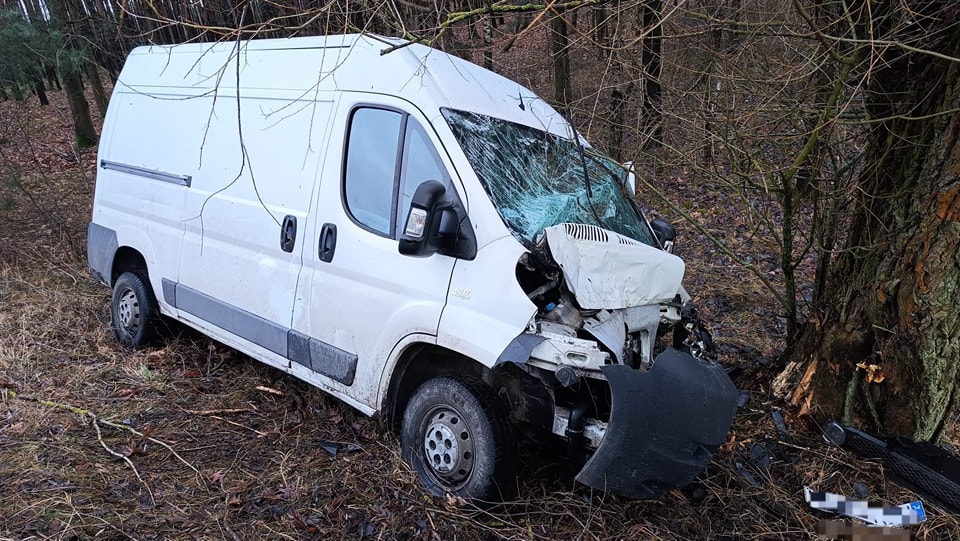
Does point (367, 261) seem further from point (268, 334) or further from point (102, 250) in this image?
point (102, 250)

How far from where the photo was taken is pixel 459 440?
9.99 ft

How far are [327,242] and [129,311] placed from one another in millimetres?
2553

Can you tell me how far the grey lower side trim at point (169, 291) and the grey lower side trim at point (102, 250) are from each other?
76 centimetres

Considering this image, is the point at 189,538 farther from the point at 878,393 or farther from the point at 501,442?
the point at 878,393

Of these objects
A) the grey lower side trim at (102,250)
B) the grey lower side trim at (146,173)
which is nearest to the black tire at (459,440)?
the grey lower side trim at (146,173)

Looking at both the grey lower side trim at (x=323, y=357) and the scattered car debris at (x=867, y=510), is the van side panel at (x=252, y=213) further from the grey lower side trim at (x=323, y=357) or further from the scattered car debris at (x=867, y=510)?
the scattered car debris at (x=867, y=510)

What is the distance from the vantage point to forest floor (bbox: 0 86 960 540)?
9.60 ft

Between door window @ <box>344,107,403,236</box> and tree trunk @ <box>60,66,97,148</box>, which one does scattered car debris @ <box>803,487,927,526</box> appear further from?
tree trunk @ <box>60,66,97,148</box>

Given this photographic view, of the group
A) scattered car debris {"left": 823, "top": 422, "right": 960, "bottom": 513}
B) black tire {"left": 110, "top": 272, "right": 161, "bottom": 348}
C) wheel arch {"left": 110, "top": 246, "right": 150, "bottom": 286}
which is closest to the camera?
scattered car debris {"left": 823, "top": 422, "right": 960, "bottom": 513}

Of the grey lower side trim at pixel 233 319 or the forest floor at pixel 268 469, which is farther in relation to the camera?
the grey lower side trim at pixel 233 319

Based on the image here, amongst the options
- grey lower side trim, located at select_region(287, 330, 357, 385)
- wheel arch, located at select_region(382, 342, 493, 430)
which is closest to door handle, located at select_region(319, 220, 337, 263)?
grey lower side trim, located at select_region(287, 330, 357, 385)

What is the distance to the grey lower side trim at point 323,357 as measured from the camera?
3516 mm

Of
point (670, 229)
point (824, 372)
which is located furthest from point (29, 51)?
point (824, 372)

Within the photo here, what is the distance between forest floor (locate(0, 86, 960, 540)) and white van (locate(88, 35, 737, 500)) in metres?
0.28
